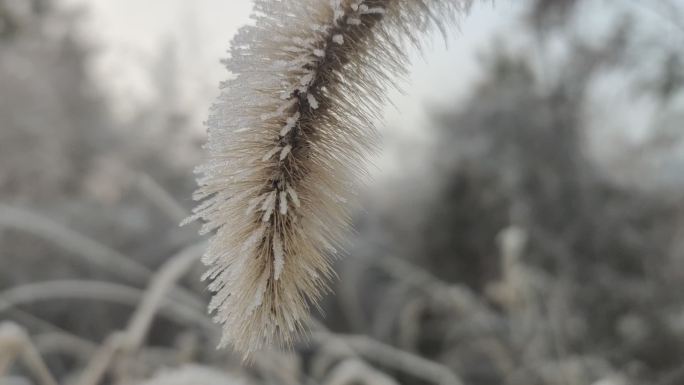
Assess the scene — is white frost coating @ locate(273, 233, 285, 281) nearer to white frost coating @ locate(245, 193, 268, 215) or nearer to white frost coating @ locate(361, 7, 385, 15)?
white frost coating @ locate(245, 193, 268, 215)

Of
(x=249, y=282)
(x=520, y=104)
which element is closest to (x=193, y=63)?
(x=520, y=104)

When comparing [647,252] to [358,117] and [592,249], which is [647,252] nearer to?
[592,249]

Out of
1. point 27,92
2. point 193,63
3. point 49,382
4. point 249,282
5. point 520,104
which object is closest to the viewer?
point 249,282

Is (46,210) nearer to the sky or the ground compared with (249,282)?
nearer to the sky

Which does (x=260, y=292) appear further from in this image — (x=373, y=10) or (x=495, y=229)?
(x=495, y=229)

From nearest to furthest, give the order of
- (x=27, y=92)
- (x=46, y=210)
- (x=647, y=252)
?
(x=46, y=210), (x=647, y=252), (x=27, y=92)

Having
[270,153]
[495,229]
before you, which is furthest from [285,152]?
[495,229]

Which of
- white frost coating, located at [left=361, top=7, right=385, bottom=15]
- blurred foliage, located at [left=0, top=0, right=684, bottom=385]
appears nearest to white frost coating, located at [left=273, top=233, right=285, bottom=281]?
white frost coating, located at [left=361, top=7, right=385, bottom=15]

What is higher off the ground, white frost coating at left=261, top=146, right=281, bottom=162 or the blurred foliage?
the blurred foliage
